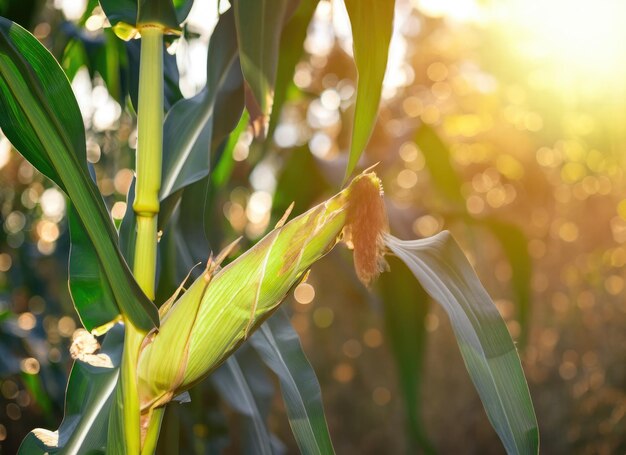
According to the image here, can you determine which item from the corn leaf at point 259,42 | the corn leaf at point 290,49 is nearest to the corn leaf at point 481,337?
the corn leaf at point 259,42

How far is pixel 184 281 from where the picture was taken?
1.16 ft

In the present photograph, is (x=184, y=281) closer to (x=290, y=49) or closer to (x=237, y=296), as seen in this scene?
(x=237, y=296)

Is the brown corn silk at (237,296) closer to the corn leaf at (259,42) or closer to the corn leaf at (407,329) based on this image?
the corn leaf at (259,42)

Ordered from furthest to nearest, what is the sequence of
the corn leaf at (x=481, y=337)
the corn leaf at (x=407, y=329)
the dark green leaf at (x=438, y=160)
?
the dark green leaf at (x=438, y=160) < the corn leaf at (x=407, y=329) < the corn leaf at (x=481, y=337)

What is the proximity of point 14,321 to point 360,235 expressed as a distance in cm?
80

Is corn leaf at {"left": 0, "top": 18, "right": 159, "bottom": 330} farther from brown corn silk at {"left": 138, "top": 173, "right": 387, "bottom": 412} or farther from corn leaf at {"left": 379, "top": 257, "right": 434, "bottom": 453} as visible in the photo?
corn leaf at {"left": 379, "top": 257, "right": 434, "bottom": 453}

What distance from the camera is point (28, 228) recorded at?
134cm

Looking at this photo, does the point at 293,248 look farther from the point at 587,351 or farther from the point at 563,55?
the point at 563,55

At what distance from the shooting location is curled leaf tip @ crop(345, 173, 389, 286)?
13.5 inches

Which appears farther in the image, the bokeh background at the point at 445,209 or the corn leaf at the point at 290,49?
the bokeh background at the point at 445,209

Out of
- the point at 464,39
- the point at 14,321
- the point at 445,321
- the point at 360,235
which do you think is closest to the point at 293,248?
the point at 360,235

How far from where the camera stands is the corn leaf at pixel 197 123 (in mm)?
Answer: 425

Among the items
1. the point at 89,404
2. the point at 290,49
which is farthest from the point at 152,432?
the point at 290,49

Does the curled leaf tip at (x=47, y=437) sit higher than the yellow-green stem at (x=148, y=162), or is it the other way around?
the yellow-green stem at (x=148, y=162)
